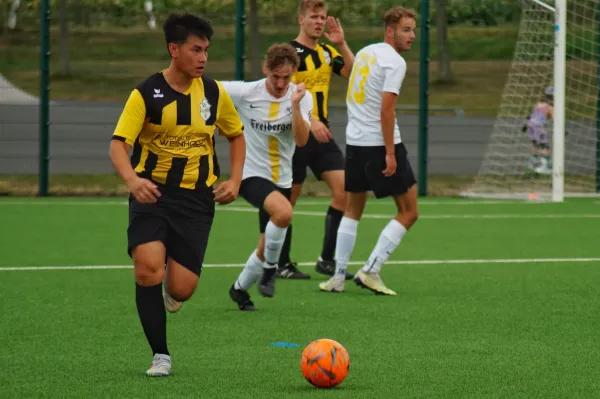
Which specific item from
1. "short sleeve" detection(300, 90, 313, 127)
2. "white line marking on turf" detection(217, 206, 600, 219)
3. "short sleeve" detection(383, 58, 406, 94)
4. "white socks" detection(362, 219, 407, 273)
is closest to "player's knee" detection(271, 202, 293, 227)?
"short sleeve" detection(300, 90, 313, 127)

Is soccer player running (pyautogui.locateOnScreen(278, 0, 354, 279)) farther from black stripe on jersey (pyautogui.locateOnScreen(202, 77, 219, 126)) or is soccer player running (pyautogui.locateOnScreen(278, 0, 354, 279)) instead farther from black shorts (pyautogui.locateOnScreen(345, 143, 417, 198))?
black stripe on jersey (pyautogui.locateOnScreen(202, 77, 219, 126))

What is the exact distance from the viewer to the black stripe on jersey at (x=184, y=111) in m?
6.15

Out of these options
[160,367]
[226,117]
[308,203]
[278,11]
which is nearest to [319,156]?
[226,117]

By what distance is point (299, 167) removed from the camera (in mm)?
10266

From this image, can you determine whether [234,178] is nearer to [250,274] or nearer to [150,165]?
[150,165]

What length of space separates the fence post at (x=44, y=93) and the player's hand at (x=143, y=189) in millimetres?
11513

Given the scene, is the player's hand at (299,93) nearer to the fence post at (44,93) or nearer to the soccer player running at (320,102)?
the soccer player running at (320,102)

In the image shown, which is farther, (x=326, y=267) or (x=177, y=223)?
(x=326, y=267)

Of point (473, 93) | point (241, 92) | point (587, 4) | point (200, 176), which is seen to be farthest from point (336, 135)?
point (200, 176)

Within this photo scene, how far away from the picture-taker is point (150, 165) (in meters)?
6.21

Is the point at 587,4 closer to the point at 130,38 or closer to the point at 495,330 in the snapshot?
the point at 130,38

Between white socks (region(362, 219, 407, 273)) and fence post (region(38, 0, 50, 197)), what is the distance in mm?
8926

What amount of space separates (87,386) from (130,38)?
13630 mm

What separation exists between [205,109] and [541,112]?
13736 millimetres
